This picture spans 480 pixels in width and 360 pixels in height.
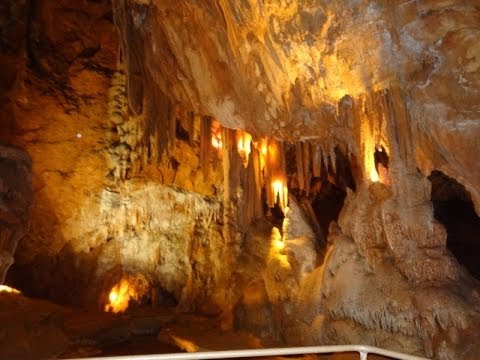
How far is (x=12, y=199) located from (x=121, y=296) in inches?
257

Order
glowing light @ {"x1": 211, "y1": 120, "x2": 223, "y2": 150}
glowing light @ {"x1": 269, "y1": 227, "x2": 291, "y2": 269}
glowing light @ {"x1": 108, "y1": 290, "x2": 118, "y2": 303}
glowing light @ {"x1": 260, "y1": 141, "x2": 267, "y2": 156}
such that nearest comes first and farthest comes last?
1. glowing light @ {"x1": 269, "y1": 227, "x2": 291, "y2": 269}
2. glowing light @ {"x1": 260, "y1": 141, "x2": 267, "y2": 156}
3. glowing light @ {"x1": 108, "y1": 290, "x2": 118, "y2": 303}
4. glowing light @ {"x1": 211, "y1": 120, "x2": 223, "y2": 150}

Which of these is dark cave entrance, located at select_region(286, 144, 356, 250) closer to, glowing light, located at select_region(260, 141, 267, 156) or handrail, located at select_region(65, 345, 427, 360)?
glowing light, located at select_region(260, 141, 267, 156)

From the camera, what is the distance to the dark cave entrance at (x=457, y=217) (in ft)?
32.3

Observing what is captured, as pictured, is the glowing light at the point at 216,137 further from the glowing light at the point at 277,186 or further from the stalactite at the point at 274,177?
the glowing light at the point at 277,186

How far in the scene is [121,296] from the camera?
1121 centimetres

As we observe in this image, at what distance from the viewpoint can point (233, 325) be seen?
8523mm

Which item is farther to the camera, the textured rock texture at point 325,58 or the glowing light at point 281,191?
the glowing light at point 281,191

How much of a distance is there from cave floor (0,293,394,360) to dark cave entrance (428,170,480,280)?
6002mm

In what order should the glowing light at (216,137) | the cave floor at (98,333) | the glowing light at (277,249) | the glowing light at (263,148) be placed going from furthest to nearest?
the glowing light at (216,137), the glowing light at (263,148), the glowing light at (277,249), the cave floor at (98,333)

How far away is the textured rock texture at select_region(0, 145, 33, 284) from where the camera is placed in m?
5.25

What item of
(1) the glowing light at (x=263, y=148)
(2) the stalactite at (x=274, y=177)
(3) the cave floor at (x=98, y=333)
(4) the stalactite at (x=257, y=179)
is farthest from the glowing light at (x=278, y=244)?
(1) the glowing light at (x=263, y=148)

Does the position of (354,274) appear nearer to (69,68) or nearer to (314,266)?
(314,266)

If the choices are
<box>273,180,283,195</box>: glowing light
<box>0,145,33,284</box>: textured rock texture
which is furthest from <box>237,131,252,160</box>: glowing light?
<box>0,145,33,284</box>: textured rock texture

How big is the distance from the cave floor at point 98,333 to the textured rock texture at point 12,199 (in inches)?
Answer: 31.9
